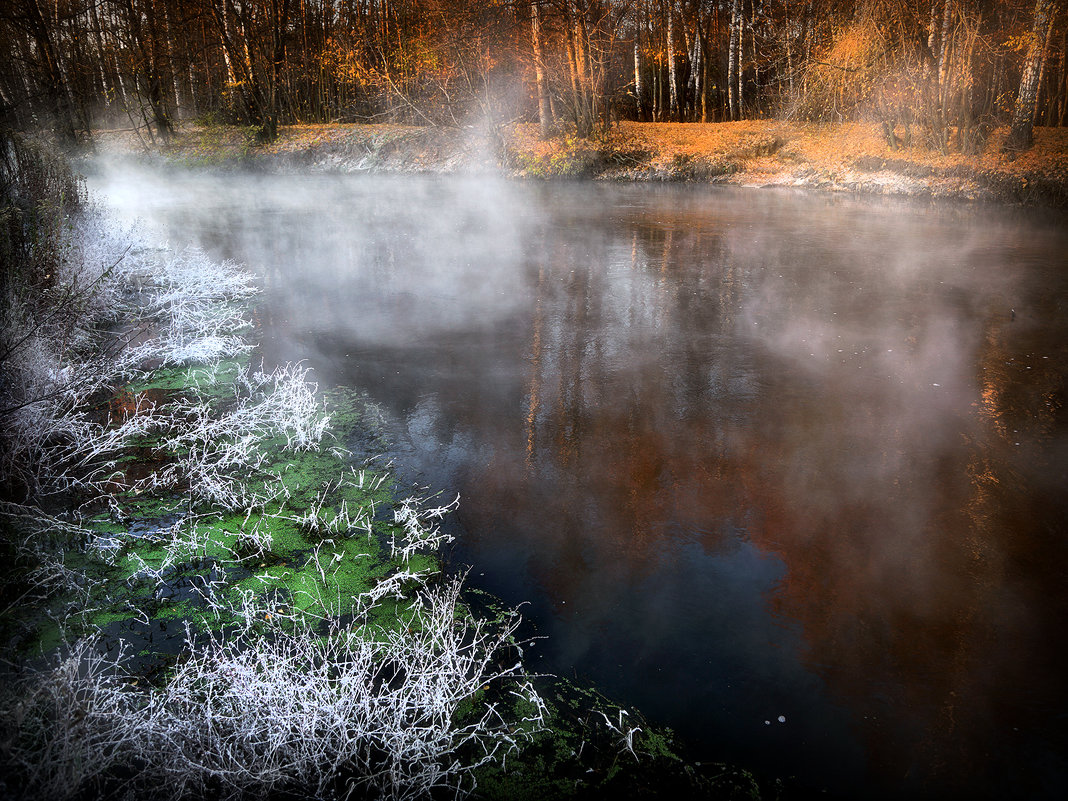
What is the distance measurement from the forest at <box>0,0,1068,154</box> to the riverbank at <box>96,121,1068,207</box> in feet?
2.43

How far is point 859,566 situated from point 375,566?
3.11 m

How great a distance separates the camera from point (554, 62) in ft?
93.0

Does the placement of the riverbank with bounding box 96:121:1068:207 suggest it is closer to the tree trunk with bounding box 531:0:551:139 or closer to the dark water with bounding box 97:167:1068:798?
the tree trunk with bounding box 531:0:551:139

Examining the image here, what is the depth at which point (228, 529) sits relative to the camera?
491 centimetres

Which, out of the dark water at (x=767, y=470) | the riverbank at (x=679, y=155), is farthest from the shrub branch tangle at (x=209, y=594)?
the riverbank at (x=679, y=155)

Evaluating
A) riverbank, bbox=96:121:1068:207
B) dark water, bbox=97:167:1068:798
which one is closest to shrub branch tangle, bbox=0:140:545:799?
dark water, bbox=97:167:1068:798

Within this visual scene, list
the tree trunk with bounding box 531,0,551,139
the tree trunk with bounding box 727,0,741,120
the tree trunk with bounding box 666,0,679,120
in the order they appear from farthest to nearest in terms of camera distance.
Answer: the tree trunk with bounding box 666,0,679,120 → the tree trunk with bounding box 727,0,741,120 → the tree trunk with bounding box 531,0,551,139

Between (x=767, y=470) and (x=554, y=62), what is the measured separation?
1055 inches

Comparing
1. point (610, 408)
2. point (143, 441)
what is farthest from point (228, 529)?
point (610, 408)

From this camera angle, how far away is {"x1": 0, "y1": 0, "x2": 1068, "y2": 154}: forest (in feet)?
62.8

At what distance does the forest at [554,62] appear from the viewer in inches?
754

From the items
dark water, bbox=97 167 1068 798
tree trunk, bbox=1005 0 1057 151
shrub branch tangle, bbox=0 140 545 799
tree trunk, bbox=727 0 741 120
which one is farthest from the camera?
tree trunk, bbox=727 0 741 120

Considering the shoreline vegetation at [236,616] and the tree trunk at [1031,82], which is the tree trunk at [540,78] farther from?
the shoreline vegetation at [236,616]

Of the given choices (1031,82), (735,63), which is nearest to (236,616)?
(1031,82)
